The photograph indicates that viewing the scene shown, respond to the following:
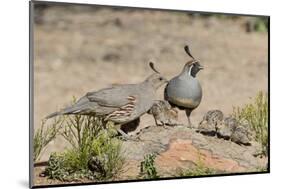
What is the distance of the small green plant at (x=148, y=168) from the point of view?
4.41 m

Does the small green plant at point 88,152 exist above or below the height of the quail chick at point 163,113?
below

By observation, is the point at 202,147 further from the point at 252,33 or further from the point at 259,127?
the point at 252,33

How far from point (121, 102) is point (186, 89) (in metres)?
0.46

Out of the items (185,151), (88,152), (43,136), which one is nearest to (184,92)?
(185,151)

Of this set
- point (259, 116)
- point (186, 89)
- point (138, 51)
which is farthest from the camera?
point (259, 116)

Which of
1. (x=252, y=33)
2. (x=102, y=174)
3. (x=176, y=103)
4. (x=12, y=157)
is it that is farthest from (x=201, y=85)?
(x=12, y=157)

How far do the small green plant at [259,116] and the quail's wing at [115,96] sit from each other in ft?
2.71

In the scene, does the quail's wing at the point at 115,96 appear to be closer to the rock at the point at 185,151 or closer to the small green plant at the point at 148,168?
the rock at the point at 185,151

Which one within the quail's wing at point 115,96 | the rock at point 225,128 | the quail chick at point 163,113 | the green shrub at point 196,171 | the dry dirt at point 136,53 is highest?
the dry dirt at point 136,53

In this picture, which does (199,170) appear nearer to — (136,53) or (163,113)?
(163,113)

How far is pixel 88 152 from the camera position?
429 centimetres

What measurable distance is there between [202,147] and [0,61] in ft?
4.72

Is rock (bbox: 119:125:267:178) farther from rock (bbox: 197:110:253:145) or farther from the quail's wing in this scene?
the quail's wing

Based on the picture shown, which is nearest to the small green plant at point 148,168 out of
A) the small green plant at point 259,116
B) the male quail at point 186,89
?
the male quail at point 186,89
